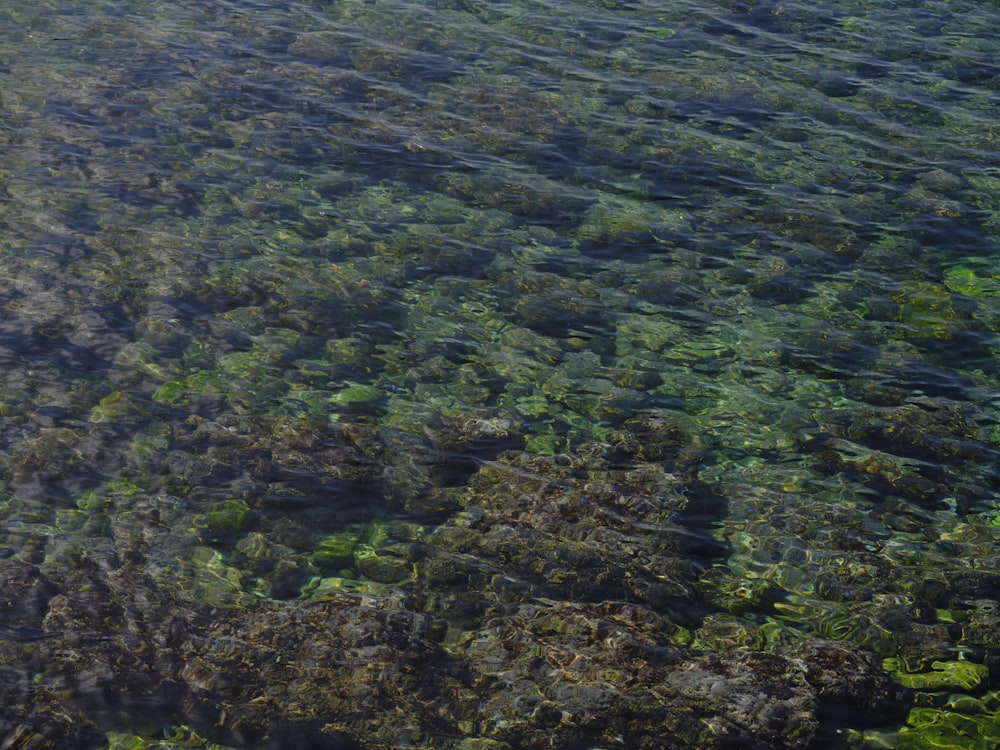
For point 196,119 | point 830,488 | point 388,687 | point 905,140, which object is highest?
point 905,140

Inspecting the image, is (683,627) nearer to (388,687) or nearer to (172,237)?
(388,687)

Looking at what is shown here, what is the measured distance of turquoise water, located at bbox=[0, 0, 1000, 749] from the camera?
A: 8602mm

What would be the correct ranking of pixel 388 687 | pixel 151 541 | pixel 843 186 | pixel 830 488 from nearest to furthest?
pixel 388 687
pixel 151 541
pixel 830 488
pixel 843 186

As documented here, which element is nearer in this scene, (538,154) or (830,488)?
(830,488)

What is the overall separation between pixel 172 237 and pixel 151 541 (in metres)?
6.58

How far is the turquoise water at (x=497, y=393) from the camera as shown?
860cm

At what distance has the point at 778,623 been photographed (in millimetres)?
9242

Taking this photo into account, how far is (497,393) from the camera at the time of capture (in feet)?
39.9

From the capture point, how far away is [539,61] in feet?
68.3

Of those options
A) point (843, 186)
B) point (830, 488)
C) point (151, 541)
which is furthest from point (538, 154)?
point (151, 541)

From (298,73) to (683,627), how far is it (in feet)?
50.1

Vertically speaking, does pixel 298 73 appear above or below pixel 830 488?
above

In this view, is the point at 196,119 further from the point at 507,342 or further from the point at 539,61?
the point at 507,342

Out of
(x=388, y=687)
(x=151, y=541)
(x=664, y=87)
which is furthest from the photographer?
(x=664, y=87)
